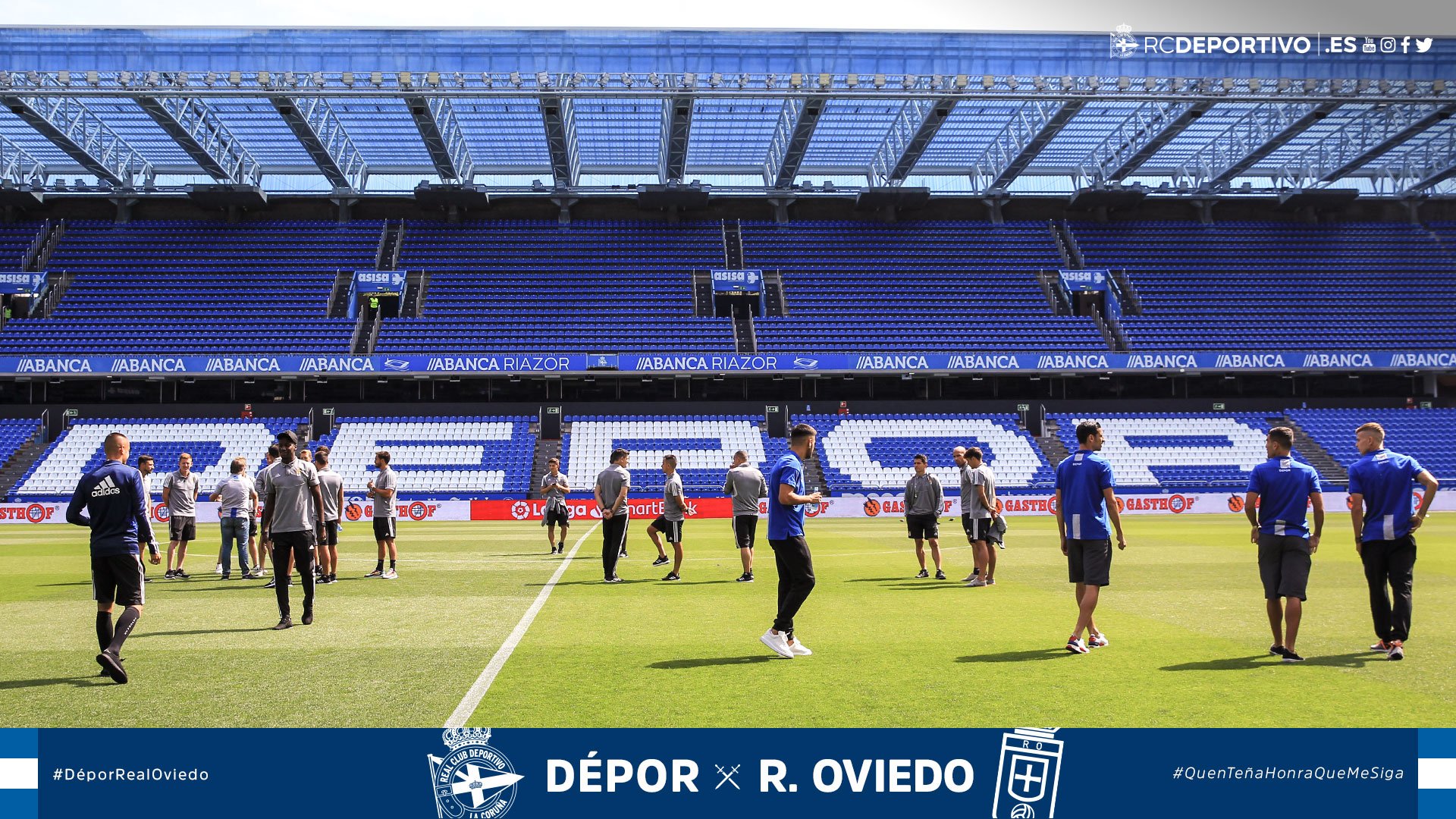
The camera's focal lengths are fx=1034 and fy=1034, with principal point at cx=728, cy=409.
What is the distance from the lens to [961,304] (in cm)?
5047

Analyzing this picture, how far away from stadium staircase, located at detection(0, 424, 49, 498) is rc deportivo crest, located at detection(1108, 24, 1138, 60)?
45.2 meters

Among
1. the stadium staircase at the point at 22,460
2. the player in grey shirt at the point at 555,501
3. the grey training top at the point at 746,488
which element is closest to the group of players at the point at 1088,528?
the grey training top at the point at 746,488

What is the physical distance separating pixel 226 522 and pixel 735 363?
29.5 m

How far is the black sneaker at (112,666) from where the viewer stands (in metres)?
8.19

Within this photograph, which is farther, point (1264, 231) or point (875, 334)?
point (1264, 231)

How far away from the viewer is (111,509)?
28.8 ft

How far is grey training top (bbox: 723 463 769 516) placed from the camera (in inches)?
581

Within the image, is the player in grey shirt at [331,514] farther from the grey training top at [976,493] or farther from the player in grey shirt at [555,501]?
the grey training top at [976,493]

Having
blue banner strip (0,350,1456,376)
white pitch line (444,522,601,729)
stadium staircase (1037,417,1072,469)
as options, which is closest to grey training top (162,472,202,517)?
white pitch line (444,522,601,729)

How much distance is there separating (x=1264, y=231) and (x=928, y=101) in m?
25.4

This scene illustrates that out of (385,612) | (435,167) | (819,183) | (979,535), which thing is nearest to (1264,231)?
(819,183)

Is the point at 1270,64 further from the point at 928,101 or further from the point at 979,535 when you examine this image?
the point at 979,535

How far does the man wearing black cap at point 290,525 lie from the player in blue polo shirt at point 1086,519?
25.8 feet

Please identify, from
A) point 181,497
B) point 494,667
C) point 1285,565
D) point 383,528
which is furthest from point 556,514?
point 1285,565
